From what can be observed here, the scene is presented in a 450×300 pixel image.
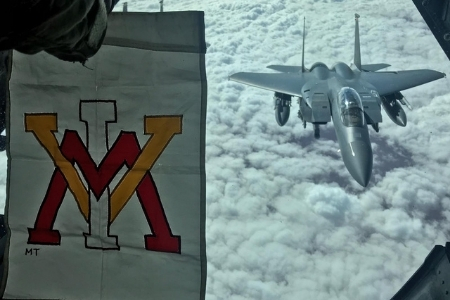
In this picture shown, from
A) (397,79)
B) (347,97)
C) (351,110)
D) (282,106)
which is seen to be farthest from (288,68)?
(351,110)

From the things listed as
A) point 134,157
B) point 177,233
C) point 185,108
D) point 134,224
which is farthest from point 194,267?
point 185,108

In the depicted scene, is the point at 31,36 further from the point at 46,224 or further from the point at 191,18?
the point at 46,224

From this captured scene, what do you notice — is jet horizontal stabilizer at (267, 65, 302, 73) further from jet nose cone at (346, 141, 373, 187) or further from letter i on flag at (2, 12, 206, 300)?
letter i on flag at (2, 12, 206, 300)

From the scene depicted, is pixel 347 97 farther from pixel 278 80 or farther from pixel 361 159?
pixel 278 80

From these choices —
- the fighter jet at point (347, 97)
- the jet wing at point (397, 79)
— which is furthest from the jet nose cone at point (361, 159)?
the jet wing at point (397, 79)

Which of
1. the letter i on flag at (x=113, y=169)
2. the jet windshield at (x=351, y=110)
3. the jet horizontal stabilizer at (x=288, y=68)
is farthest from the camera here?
the jet horizontal stabilizer at (x=288, y=68)

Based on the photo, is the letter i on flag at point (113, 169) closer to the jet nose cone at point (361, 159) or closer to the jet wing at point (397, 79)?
the jet nose cone at point (361, 159)

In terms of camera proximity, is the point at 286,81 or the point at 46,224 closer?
the point at 46,224
